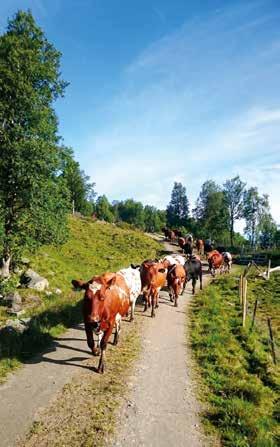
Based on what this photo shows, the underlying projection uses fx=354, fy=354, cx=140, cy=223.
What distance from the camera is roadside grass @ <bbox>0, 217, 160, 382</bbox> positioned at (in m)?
11.6

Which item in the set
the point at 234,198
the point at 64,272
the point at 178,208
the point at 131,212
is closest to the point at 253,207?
the point at 234,198

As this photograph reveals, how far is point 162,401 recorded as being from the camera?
8.55 m

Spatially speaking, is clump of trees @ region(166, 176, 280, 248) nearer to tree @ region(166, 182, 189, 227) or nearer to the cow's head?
tree @ region(166, 182, 189, 227)

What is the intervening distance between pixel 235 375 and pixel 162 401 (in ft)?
10.1

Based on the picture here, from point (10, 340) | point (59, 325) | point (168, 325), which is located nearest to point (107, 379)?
point (10, 340)

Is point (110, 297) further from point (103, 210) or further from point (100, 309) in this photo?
point (103, 210)

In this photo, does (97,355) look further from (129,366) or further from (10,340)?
(10,340)

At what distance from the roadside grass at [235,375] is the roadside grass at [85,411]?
7.17 ft

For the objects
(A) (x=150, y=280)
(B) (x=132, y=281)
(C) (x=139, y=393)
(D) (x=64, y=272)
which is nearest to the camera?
(C) (x=139, y=393)

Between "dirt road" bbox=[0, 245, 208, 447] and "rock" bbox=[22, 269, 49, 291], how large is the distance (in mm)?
10279

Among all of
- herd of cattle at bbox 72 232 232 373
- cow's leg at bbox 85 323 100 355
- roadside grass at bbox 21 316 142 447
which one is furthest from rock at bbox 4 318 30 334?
roadside grass at bbox 21 316 142 447

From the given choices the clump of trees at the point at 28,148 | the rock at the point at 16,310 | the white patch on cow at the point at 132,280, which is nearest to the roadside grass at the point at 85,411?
the white patch on cow at the point at 132,280

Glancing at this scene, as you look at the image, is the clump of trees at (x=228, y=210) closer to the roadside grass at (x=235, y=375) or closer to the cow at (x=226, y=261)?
the cow at (x=226, y=261)

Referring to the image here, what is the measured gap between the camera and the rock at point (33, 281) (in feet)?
74.6
